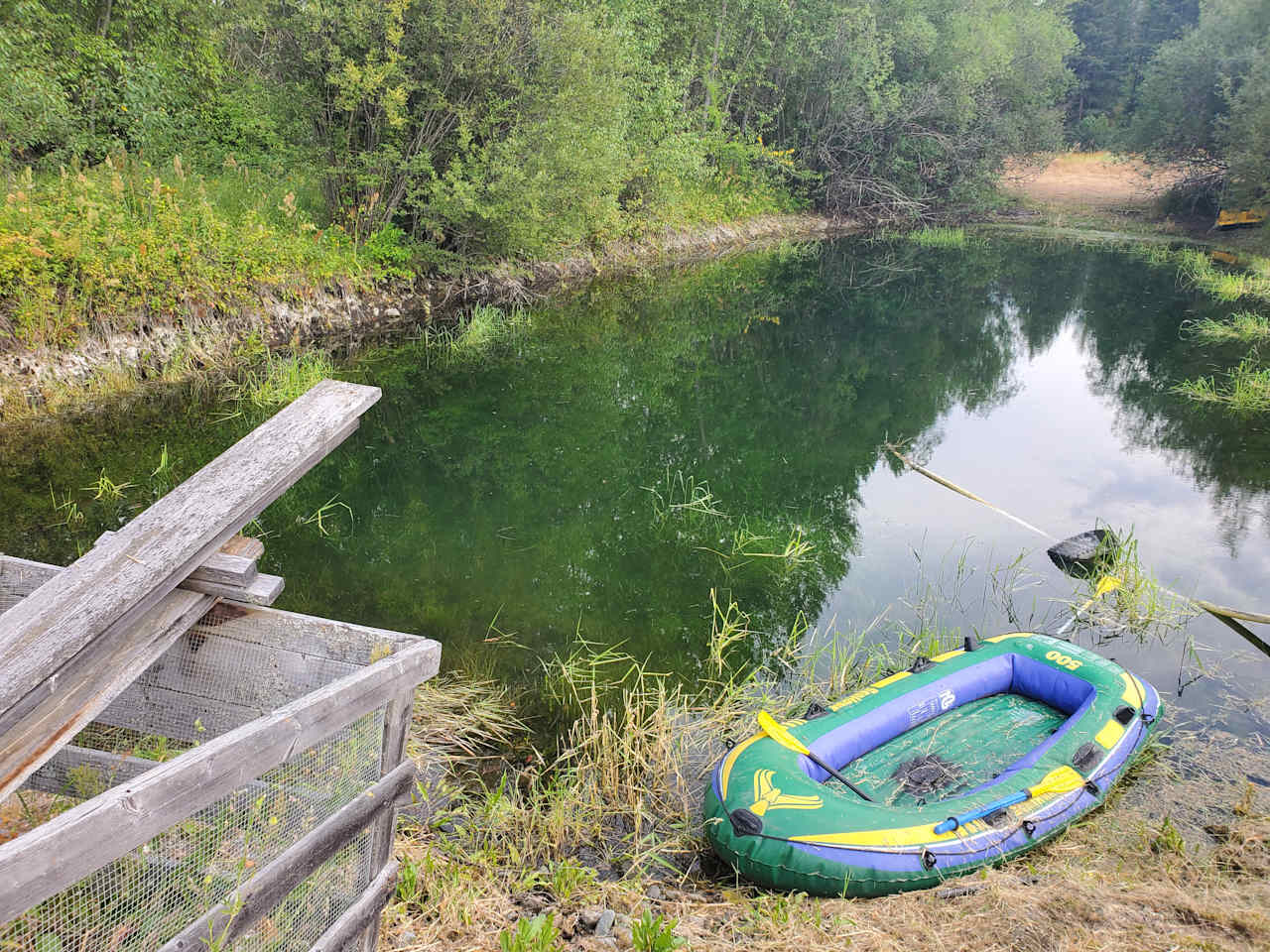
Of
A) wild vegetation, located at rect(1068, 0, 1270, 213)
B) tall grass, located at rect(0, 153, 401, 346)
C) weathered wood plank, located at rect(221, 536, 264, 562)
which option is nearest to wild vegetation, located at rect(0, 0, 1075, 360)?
tall grass, located at rect(0, 153, 401, 346)

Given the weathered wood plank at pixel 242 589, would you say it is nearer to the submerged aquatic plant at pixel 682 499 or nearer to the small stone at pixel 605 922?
the small stone at pixel 605 922

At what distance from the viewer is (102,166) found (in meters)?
10.5

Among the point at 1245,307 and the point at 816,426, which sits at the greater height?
the point at 1245,307

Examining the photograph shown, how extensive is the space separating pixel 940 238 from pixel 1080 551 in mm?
22588

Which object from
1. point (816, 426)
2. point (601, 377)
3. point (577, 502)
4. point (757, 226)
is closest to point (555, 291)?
point (601, 377)

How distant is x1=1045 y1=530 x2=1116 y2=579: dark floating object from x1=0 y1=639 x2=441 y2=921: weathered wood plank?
6262 mm

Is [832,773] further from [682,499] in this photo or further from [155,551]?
[682,499]

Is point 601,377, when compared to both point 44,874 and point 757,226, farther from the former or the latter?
point 757,226

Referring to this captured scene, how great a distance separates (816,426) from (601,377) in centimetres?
299

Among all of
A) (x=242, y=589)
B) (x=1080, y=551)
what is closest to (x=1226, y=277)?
(x=1080, y=551)

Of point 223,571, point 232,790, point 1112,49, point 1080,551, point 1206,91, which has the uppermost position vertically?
point 1112,49

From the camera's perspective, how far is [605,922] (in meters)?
3.19

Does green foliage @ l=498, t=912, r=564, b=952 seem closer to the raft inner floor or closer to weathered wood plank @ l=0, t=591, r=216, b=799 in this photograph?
weathered wood plank @ l=0, t=591, r=216, b=799

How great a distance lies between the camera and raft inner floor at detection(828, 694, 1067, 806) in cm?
424
